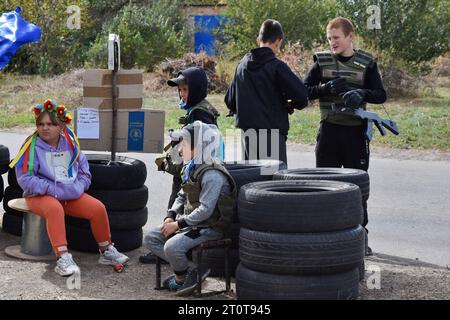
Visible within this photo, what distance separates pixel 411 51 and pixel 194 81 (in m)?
17.3

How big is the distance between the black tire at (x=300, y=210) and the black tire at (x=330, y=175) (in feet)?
2.39

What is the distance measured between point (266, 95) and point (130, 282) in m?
1.98

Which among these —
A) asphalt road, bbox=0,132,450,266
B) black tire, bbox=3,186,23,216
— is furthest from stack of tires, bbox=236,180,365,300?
black tire, bbox=3,186,23,216

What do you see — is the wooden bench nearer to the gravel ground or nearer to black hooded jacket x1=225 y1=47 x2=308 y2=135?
the gravel ground

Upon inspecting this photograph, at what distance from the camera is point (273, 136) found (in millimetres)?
7348

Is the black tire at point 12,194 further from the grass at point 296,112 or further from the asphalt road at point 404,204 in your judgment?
the grass at point 296,112

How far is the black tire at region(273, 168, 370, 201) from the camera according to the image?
6.39 m

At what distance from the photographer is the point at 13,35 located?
7516 mm

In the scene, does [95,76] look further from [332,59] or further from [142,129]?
[332,59]

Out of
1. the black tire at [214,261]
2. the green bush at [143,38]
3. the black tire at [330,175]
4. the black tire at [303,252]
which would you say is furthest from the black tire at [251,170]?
the green bush at [143,38]

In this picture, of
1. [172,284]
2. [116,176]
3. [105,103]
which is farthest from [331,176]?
[105,103]

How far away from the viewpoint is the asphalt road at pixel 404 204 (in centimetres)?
794

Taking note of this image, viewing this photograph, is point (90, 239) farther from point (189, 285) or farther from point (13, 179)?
point (189, 285)
